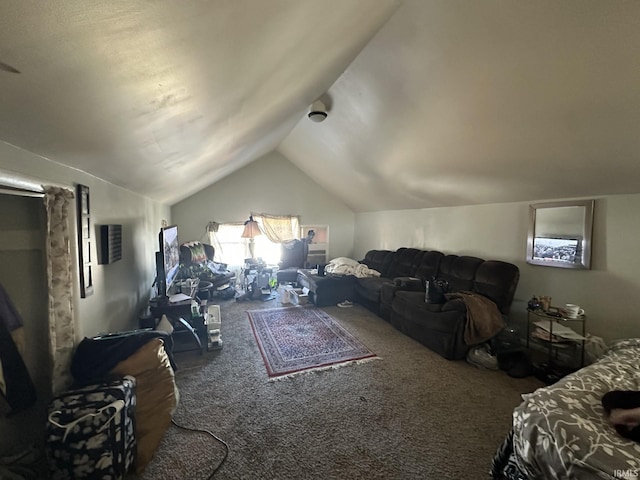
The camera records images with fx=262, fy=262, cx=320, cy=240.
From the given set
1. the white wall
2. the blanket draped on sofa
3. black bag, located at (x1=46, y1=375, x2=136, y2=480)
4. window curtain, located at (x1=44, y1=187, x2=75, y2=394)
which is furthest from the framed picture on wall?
the blanket draped on sofa

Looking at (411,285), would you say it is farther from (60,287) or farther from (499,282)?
(60,287)

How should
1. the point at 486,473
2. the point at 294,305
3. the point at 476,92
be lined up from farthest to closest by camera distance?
the point at 294,305 < the point at 476,92 < the point at 486,473

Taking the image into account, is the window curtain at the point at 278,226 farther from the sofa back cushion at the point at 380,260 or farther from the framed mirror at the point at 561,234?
the framed mirror at the point at 561,234

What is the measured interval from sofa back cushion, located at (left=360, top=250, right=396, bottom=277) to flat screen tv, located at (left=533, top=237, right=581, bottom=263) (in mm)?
2370

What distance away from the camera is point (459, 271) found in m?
3.69

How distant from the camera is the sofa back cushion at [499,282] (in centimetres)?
301

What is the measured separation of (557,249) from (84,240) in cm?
435

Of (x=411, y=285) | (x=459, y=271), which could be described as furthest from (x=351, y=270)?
(x=459, y=271)

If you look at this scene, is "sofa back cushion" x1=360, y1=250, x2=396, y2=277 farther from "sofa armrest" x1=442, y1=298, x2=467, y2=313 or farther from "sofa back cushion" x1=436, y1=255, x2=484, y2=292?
"sofa armrest" x1=442, y1=298, x2=467, y2=313

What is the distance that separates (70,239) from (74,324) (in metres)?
0.53

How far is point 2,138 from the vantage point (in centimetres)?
114

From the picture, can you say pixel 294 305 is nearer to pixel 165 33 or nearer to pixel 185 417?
pixel 185 417

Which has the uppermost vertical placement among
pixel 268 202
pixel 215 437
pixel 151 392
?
pixel 268 202

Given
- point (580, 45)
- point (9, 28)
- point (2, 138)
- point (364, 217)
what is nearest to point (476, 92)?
point (580, 45)
